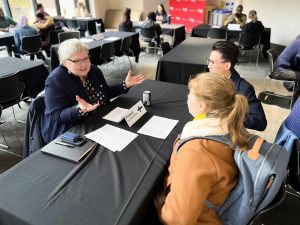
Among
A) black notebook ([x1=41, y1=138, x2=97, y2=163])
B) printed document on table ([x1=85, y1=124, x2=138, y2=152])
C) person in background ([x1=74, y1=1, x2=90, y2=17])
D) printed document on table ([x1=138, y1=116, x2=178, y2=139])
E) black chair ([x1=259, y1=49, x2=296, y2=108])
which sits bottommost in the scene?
black chair ([x1=259, y1=49, x2=296, y2=108])

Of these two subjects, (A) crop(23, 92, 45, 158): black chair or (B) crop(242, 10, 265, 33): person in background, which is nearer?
(A) crop(23, 92, 45, 158): black chair

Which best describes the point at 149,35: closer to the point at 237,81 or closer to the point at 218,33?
the point at 218,33

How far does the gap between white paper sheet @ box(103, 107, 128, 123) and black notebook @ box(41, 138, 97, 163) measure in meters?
0.31

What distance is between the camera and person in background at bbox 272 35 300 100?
315cm

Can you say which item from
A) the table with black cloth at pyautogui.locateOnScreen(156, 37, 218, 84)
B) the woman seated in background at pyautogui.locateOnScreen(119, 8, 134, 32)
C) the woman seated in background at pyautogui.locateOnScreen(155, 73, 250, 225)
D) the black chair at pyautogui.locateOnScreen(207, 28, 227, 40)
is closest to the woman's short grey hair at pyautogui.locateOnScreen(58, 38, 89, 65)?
the woman seated in background at pyautogui.locateOnScreen(155, 73, 250, 225)

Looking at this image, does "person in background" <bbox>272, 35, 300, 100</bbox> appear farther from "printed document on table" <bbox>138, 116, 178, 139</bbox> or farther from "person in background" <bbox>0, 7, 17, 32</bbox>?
"person in background" <bbox>0, 7, 17, 32</bbox>

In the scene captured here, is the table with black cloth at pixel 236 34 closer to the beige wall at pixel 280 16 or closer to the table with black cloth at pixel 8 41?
the beige wall at pixel 280 16

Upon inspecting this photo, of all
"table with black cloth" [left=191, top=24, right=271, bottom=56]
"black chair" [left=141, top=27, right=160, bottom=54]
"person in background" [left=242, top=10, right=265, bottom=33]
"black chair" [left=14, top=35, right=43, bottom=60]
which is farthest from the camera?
"black chair" [left=141, top=27, right=160, bottom=54]

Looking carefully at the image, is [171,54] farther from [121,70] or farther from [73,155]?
[73,155]

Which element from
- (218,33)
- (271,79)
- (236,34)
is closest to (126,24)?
(218,33)

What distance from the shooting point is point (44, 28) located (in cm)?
522

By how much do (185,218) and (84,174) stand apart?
1.58ft

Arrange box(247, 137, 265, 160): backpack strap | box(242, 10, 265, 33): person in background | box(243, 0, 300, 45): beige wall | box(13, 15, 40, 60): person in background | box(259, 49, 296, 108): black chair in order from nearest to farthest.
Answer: box(247, 137, 265, 160): backpack strap
box(259, 49, 296, 108): black chair
box(13, 15, 40, 60): person in background
box(242, 10, 265, 33): person in background
box(243, 0, 300, 45): beige wall

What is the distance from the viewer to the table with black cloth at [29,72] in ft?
9.35
